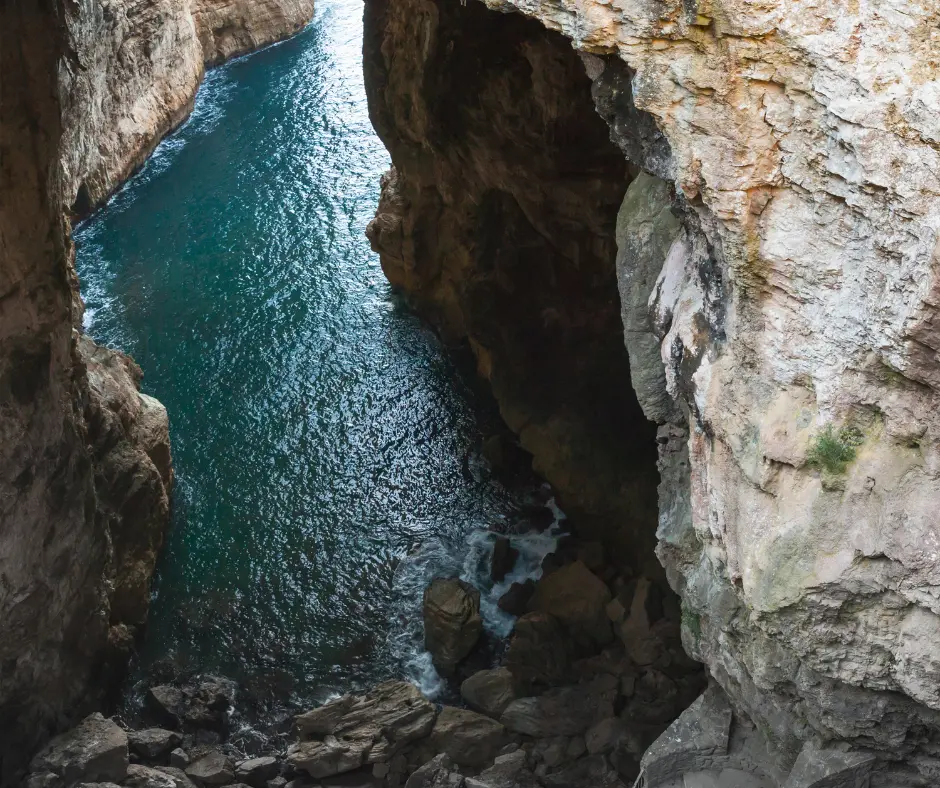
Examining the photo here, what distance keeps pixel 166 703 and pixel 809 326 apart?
455 inches

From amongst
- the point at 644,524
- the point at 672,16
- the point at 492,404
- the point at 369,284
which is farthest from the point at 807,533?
the point at 369,284

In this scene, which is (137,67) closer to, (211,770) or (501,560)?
(501,560)

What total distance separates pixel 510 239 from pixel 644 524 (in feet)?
19.0

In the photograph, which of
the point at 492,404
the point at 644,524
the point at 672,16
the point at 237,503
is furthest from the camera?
the point at 492,404

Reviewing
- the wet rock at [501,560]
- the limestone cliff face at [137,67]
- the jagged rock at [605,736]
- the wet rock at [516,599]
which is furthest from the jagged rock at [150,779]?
the limestone cliff face at [137,67]

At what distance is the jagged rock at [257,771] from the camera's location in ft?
46.6

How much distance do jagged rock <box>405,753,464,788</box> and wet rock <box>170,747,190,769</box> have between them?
313 centimetres

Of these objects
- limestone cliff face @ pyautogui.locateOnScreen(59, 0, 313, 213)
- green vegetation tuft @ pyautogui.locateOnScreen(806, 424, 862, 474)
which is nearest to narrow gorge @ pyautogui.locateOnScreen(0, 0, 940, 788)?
green vegetation tuft @ pyautogui.locateOnScreen(806, 424, 862, 474)

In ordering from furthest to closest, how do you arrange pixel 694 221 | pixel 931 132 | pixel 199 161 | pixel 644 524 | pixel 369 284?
pixel 199 161 → pixel 369 284 → pixel 644 524 → pixel 694 221 → pixel 931 132

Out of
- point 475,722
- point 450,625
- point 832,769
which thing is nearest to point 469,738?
point 475,722

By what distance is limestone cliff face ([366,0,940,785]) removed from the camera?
6.54 m

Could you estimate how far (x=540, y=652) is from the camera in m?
15.2

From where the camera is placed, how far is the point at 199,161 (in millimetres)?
31906

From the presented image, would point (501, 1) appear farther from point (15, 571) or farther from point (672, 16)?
point (15, 571)
